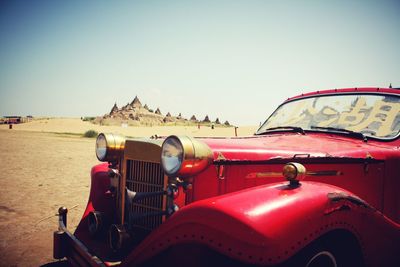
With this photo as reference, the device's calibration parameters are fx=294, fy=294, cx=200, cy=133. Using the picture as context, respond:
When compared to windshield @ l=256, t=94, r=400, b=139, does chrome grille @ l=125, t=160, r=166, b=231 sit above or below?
below

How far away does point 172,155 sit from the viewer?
75.8 inches

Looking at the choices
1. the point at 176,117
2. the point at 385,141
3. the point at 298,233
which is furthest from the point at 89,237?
the point at 176,117

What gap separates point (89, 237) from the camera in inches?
110

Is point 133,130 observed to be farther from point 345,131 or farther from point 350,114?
point 345,131

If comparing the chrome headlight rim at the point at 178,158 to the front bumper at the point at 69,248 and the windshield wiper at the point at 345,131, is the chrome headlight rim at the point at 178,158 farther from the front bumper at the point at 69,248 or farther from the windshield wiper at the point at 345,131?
the windshield wiper at the point at 345,131

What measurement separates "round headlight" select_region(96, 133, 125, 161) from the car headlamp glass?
1000mm

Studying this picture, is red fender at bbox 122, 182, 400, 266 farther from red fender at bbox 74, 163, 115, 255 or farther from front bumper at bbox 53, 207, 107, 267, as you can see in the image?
red fender at bbox 74, 163, 115, 255

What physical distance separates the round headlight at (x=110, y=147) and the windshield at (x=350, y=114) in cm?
175

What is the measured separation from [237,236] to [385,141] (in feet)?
7.13

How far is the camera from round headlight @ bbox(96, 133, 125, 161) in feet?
9.12

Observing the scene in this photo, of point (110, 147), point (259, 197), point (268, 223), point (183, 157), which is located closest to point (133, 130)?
point (110, 147)

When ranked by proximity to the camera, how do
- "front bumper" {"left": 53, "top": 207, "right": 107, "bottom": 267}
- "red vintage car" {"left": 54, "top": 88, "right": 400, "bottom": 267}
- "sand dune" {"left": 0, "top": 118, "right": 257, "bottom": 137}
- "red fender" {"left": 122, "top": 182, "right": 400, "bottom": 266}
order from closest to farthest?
1. "red fender" {"left": 122, "top": 182, "right": 400, "bottom": 266}
2. "red vintage car" {"left": 54, "top": 88, "right": 400, "bottom": 267}
3. "front bumper" {"left": 53, "top": 207, "right": 107, "bottom": 267}
4. "sand dune" {"left": 0, "top": 118, "right": 257, "bottom": 137}

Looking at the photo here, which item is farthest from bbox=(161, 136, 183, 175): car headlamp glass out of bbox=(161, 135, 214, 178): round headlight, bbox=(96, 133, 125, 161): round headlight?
bbox=(96, 133, 125, 161): round headlight

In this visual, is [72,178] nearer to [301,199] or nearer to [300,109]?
[300,109]
